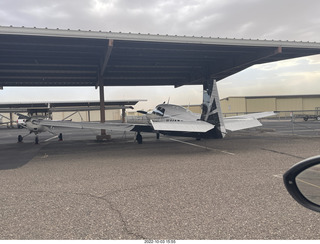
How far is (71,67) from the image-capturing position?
1714cm

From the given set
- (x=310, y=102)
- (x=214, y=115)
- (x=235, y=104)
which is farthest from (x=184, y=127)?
(x=310, y=102)

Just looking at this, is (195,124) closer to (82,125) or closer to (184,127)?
(184,127)

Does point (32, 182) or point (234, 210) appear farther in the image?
point (32, 182)

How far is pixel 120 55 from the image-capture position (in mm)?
14695

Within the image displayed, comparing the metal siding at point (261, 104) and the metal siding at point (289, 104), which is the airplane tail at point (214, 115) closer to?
the metal siding at point (261, 104)

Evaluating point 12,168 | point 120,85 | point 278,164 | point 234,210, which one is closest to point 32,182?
point 12,168

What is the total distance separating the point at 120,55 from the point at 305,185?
1416 centimetres

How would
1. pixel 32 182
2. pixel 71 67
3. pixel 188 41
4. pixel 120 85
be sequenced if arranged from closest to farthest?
pixel 32 182 → pixel 188 41 → pixel 71 67 → pixel 120 85

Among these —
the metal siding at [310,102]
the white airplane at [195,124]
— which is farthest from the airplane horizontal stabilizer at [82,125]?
the metal siding at [310,102]

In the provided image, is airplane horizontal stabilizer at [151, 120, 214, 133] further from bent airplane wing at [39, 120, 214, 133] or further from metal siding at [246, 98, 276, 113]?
metal siding at [246, 98, 276, 113]

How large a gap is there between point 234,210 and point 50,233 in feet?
10.5

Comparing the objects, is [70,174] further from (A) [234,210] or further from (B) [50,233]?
(A) [234,210]

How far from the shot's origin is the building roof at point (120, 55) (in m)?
11.0

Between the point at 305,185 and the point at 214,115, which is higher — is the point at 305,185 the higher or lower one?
the lower one
